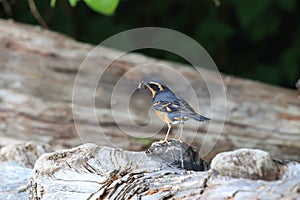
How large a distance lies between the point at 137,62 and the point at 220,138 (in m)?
0.62

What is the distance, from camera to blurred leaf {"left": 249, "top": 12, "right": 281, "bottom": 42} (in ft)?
13.0

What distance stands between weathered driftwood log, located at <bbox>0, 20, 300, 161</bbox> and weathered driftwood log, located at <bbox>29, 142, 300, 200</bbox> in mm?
1158

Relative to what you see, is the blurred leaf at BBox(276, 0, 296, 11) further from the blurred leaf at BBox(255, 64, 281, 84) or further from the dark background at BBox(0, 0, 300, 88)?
the blurred leaf at BBox(255, 64, 281, 84)

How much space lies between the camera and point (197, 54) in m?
3.73

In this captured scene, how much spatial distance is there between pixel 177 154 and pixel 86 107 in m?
1.39

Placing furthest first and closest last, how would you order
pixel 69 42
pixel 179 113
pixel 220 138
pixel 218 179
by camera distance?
pixel 69 42, pixel 220 138, pixel 179 113, pixel 218 179

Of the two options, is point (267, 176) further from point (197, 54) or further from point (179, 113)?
point (197, 54)

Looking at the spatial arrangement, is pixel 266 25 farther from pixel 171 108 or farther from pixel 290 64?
pixel 171 108

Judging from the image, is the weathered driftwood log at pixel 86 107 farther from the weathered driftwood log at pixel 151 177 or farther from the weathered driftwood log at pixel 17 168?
the weathered driftwood log at pixel 151 177

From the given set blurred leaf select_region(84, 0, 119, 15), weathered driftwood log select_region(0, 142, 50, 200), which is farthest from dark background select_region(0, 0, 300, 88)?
weathered driftwood log select_region(0, 142, 50, 200)

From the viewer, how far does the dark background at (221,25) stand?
3.91 metres

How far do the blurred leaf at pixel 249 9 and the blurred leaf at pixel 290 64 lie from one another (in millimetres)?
390

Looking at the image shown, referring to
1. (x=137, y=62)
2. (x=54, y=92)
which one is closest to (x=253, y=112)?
(x=137, y=62)

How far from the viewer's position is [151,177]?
57.0 inches
